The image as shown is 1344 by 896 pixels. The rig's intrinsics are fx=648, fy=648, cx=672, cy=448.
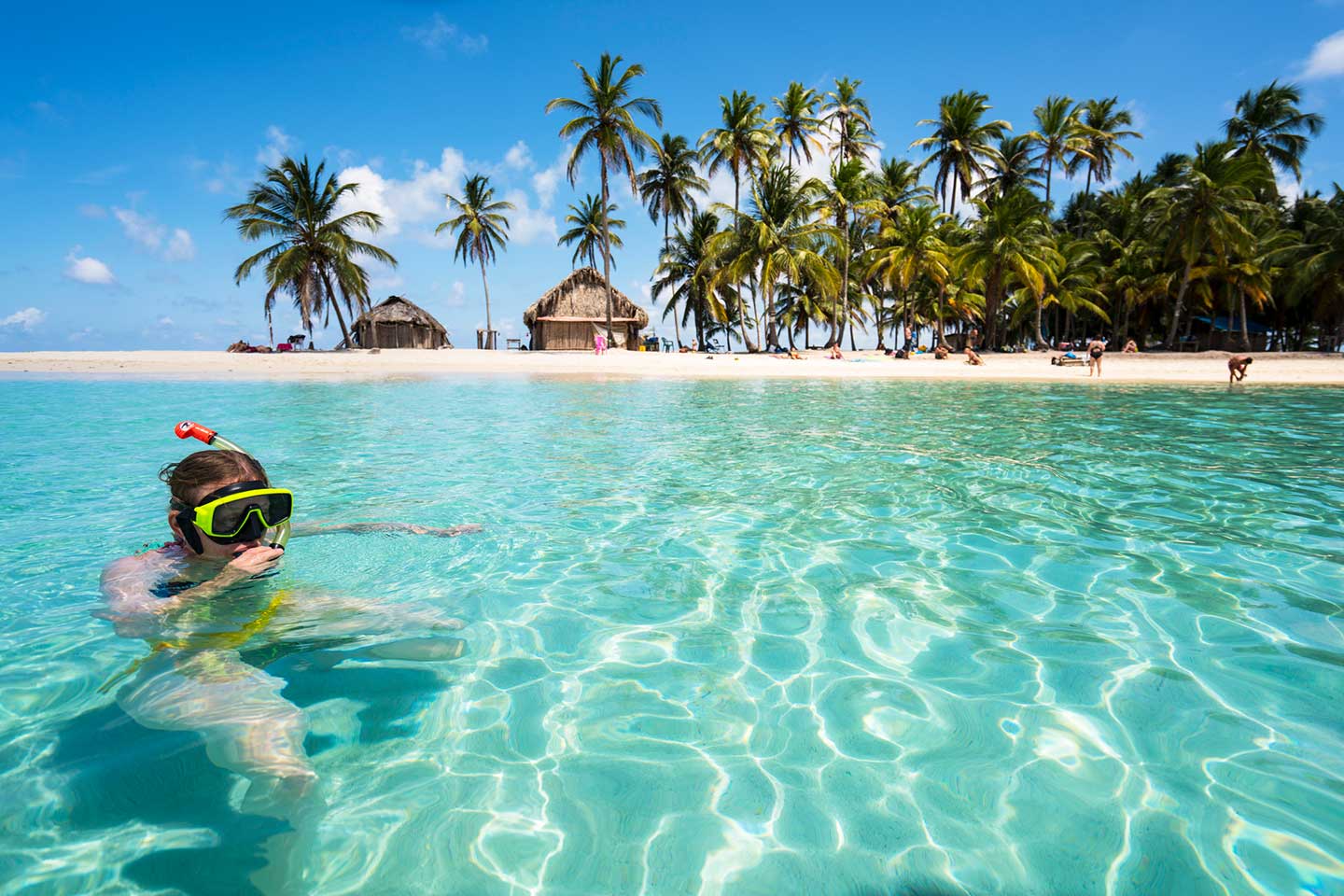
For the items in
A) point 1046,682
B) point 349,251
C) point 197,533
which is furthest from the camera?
point 349,251

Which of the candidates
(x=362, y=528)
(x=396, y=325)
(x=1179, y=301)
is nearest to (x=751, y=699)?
(x=362, y=528)

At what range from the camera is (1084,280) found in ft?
118

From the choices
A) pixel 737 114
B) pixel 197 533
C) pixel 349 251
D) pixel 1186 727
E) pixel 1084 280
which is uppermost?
pixel 737 114

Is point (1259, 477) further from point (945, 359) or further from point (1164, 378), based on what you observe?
point (945, 359)

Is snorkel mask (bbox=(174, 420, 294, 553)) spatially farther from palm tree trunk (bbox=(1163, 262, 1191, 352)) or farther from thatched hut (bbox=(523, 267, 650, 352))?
palm tree trunk (bbox=(1163, 262, 1191, 352))

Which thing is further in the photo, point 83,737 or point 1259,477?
point 1259,477

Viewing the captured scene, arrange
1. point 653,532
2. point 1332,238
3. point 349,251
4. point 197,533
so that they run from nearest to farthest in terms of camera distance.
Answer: point 197,533, point 653,532, point 1332,238, point 349,251

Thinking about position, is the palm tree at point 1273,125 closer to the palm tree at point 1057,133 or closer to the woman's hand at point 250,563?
the palm tree at point 1057,133

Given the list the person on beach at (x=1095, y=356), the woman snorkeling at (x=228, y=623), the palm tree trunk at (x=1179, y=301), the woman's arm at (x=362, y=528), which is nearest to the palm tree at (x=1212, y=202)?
the palm tree trunk at (x=1179, y=301)

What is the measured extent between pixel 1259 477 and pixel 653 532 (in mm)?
6400

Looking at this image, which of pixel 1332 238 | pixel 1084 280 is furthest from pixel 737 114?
pixel 1332 238

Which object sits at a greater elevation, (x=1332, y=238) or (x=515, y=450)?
(x=1332, y=238)

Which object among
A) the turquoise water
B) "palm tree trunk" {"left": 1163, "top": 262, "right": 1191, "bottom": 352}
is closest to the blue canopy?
"palm tree trunk" {"left": 1163, "top": 262, "right": 1191, "bottom": 352}

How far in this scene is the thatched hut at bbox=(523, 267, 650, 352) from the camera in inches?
1657
